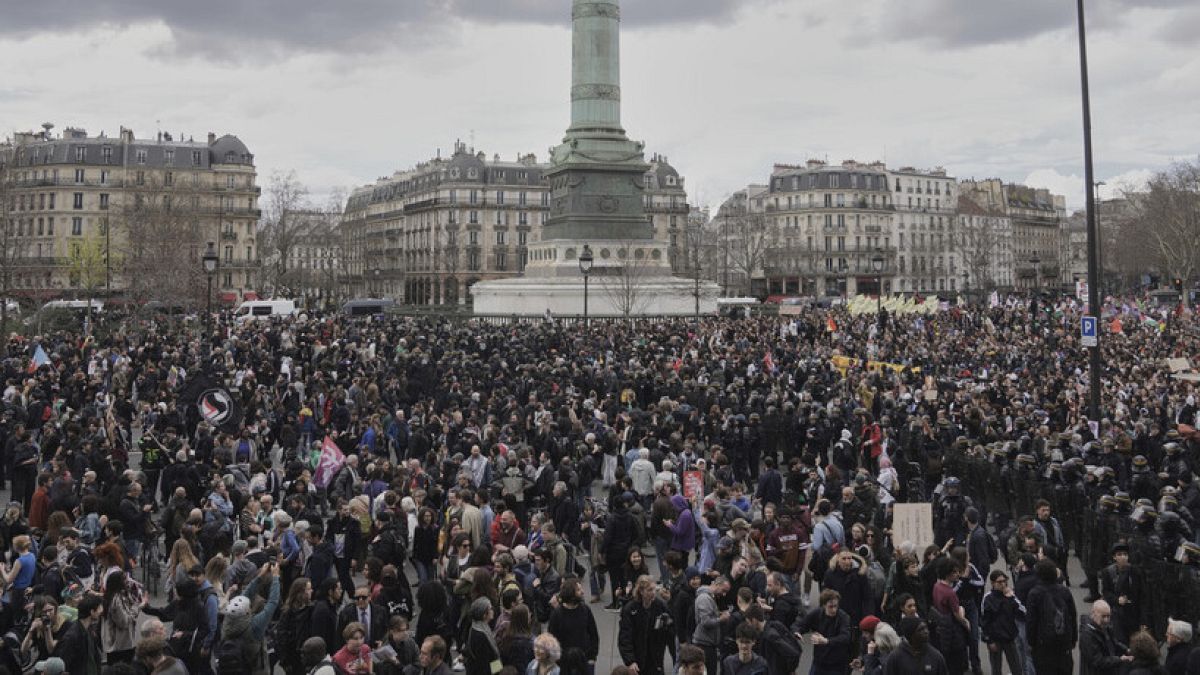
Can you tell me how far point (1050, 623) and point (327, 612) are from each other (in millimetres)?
5904

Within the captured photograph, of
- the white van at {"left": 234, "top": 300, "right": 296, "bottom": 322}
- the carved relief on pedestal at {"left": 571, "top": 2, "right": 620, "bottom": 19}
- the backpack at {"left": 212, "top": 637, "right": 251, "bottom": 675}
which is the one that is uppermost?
the carved relief on pedestal at {"left": 571, "top": 2, "right": 620, "bottom": 19}

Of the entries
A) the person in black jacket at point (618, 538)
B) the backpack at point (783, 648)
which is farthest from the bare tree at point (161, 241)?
the backpack at point (783, 648)

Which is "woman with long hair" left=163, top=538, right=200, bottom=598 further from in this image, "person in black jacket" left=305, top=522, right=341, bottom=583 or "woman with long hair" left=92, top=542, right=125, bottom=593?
"person in black jacket" left=305, top=522, right=341, bottom=583

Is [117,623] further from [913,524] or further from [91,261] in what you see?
[91,261]

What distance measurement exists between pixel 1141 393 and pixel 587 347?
1543cm

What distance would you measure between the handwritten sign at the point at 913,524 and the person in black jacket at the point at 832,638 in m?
3.22

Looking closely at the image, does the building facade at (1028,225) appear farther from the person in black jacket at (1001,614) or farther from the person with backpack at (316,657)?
the person with backpack at (316,657)

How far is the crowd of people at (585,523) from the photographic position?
8.79 metres

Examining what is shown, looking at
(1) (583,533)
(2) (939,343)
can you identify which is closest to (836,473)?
(1) (583,533)

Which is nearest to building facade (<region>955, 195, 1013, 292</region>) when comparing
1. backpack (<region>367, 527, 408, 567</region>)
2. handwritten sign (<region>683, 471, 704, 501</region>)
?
handwritten sign (<region>683, 471, 704, 501</region>)

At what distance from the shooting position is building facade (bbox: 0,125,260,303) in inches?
3406

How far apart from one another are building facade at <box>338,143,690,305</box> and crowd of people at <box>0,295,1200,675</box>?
75.4 m

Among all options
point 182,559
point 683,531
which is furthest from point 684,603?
point 182,559

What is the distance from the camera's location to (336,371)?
2862cm
